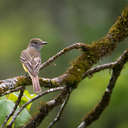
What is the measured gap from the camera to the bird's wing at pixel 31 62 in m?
7.08

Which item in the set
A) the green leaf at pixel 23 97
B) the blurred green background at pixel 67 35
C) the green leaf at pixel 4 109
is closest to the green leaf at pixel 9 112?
the green leaf at pixel 4 109

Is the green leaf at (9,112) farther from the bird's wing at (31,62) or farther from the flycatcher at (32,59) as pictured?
the bird's wing at (31,62)

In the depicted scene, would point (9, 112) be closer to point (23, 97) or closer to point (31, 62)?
point (23, 97)

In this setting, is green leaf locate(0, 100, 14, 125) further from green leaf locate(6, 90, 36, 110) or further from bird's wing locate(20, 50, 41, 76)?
bird's wing locate(20, 50, 41, 76)

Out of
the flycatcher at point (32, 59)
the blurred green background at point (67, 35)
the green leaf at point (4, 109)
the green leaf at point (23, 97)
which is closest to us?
the green leaf at point (4, 109)

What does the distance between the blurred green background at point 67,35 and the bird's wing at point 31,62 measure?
13.0 feet

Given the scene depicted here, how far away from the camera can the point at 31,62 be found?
24.9ft

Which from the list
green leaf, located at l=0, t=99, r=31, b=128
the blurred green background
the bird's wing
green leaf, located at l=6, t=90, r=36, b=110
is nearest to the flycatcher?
the bird's wing

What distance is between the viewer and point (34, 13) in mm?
23172

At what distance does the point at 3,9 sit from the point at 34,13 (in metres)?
1.40

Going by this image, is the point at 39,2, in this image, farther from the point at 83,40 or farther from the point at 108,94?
the point at 108,94

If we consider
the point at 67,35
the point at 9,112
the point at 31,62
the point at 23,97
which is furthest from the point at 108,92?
the point at 67,35

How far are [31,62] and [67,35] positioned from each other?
1163 centimetres

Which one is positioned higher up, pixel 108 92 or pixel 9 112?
pixel 9 112
